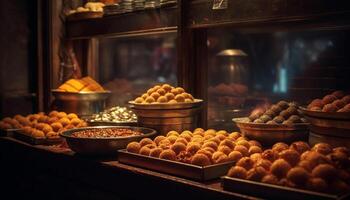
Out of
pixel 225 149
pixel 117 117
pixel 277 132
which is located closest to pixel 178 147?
pixel 225 149

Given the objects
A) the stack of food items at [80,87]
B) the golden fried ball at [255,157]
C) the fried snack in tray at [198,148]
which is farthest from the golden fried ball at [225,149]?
the stack of food items at [80,87]

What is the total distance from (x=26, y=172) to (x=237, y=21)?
2.79 m

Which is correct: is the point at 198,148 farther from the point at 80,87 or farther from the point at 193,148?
the point at 80,87

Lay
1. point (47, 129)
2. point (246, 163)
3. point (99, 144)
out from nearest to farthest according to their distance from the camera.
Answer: point (246, 163) → point (99, 144) → point (47, 129)

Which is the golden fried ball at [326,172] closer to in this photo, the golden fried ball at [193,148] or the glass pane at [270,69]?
the golden fried ball at [193,148]

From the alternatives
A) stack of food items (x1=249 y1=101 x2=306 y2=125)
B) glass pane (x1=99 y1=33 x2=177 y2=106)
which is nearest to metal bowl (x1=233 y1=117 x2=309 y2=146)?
stack of food items (x1=249 y1=101 x2=306 y2=125)

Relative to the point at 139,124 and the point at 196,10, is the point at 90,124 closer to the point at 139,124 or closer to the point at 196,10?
the point at 139,124

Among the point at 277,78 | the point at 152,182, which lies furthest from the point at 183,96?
the point at 277,78

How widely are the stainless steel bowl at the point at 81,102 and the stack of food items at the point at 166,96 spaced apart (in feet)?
4.93

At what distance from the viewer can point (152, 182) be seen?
302cm

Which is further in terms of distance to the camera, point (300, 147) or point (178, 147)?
point (178, 147)

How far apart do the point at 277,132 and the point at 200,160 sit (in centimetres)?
74

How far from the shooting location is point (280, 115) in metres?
3.41

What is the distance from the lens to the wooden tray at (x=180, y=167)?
2.78 metres
